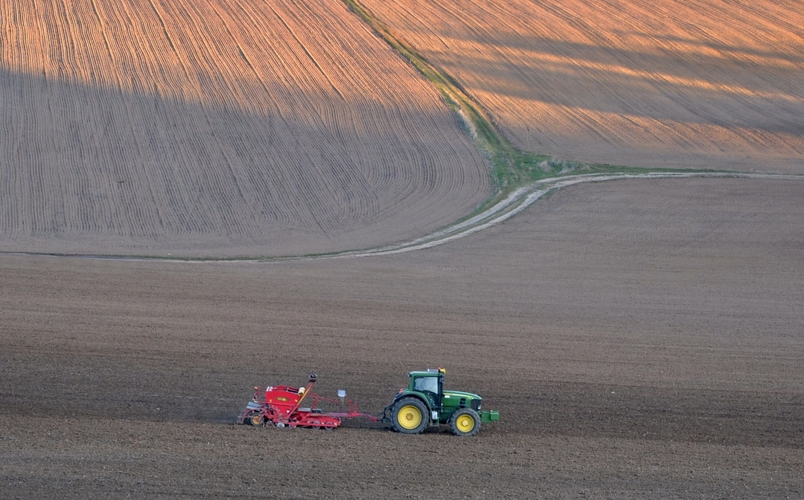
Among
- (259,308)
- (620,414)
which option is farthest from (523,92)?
(620,414)

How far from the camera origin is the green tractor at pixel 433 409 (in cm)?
1204

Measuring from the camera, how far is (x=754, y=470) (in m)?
11.1

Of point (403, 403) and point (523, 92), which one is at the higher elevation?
point (523, 92)

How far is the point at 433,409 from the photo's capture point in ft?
40.3

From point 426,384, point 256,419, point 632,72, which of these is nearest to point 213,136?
point 632,72

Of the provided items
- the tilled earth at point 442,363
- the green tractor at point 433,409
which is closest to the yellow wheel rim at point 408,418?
the green tractor at point 433,409

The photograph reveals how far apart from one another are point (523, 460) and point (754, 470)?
3.05m

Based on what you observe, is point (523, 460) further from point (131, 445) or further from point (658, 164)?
point (658, 164)

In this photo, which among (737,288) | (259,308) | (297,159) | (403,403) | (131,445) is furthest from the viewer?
(297,159)

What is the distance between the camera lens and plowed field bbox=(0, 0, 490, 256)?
25.5 m

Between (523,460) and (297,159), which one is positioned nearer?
(523,460)

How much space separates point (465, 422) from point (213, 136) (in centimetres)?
2195

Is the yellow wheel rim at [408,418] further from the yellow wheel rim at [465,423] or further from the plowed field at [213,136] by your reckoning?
the plowed field at [213,136]

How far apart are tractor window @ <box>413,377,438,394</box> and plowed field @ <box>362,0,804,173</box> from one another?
2126cm
